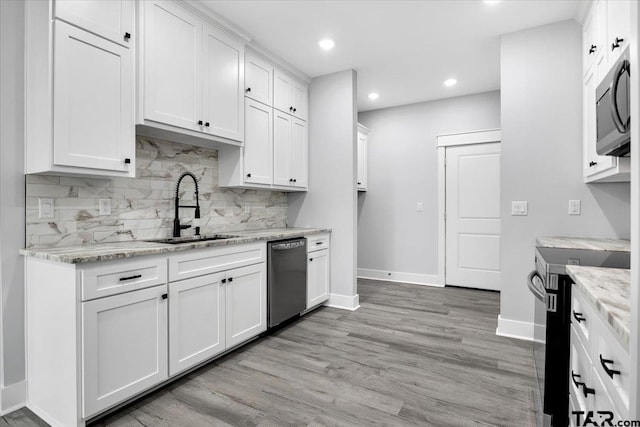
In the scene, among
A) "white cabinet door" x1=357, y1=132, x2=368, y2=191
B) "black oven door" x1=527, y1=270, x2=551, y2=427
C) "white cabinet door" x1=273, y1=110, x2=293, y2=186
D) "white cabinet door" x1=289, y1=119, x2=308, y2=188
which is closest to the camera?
"black oven door" x1=527, y1=270, x2=551, y2=427

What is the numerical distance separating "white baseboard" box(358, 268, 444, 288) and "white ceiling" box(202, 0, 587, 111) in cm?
273

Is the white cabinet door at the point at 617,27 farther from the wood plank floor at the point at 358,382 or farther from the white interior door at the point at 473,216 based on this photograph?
the white interior door at the point at 473,216

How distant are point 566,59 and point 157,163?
11.4 ft

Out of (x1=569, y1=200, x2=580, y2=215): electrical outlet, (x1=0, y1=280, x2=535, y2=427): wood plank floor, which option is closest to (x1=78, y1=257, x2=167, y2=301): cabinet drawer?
(x1=0, y1=280, x2=535, y2=427): wood plank floor

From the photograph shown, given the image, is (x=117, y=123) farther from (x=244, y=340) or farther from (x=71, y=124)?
(x=244, y=340)

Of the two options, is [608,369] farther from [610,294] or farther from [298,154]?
[298,154]

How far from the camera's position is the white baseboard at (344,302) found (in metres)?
3.81

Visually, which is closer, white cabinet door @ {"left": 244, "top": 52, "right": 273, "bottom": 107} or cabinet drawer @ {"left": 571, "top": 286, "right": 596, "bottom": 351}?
cabinet drawer @ {"left": 571, "top": 286, "right": 596, "bottom": 351}

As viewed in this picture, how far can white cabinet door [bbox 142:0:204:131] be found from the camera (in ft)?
7.55

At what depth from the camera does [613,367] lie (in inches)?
35.2

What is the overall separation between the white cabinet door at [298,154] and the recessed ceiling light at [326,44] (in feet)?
2.75

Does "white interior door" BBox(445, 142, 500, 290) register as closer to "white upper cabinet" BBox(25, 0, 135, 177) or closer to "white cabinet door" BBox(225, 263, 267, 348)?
"white cabinet door" BBox(225, 263, 267, 348)

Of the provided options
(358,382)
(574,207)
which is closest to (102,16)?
(358,382)

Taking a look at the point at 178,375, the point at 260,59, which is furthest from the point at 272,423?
the point at 260,59
